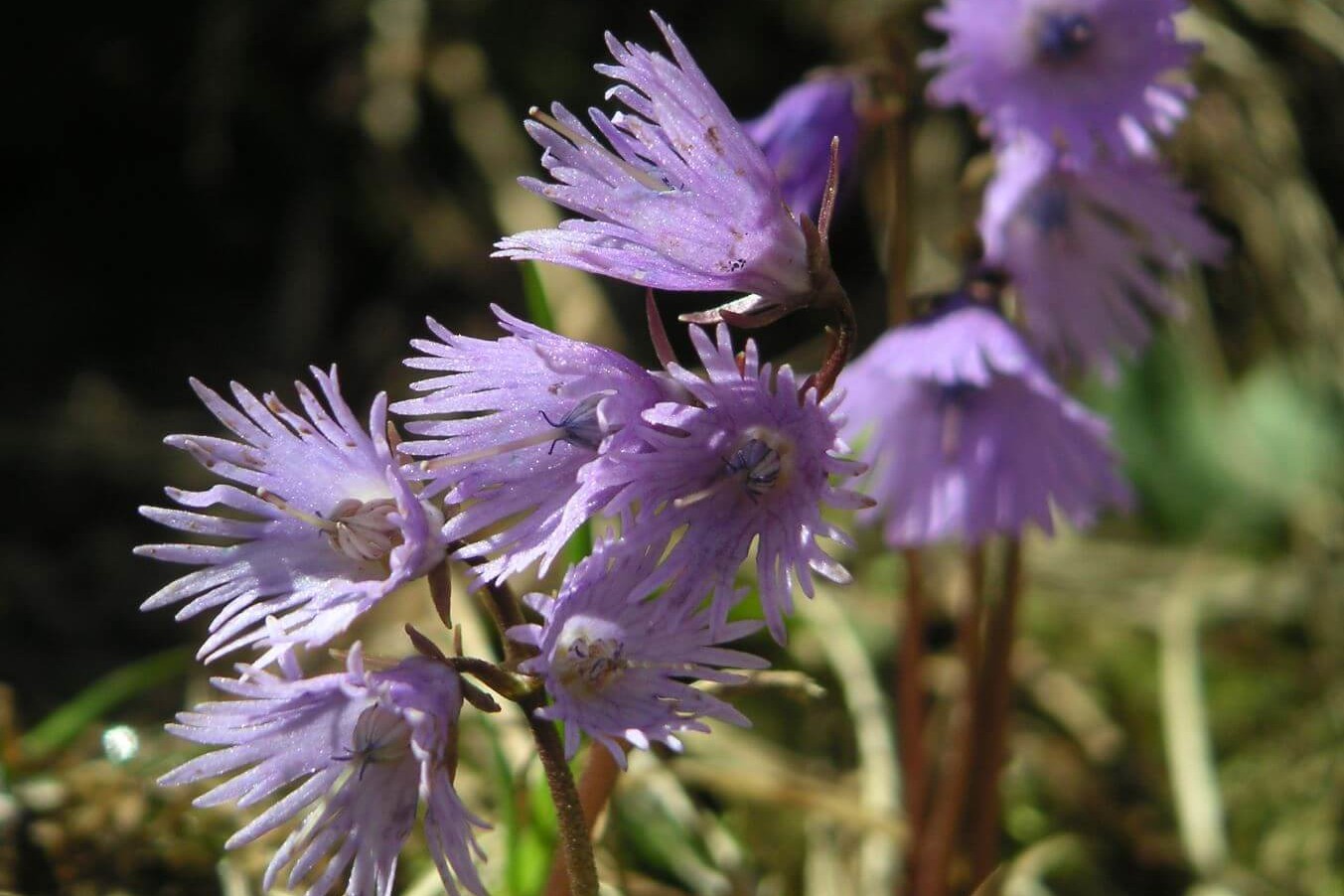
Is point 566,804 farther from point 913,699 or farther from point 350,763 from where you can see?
point 913,699

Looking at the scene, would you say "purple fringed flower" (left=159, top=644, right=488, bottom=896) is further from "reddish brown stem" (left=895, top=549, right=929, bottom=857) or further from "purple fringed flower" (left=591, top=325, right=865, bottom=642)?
"reddish brown stem" (left=895, top=549, right=929, bottom=857)

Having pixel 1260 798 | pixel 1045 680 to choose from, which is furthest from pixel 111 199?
pixel 1260 798

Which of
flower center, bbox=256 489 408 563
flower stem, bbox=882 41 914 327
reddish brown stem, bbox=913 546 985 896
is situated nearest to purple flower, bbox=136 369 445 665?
flower center, bbox=256 489 408 563

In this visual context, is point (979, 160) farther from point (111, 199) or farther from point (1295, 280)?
point (111, 199)

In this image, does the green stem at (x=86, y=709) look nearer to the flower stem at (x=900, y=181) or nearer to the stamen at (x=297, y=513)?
the stamen at (x=297, y=513)

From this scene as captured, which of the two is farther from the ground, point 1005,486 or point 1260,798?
point 1005,486

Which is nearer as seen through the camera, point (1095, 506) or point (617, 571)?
point (617, 571)
